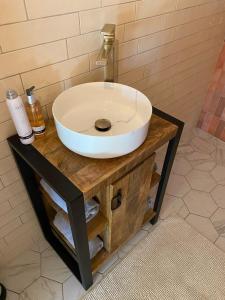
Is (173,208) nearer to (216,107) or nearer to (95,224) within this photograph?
(95,224)

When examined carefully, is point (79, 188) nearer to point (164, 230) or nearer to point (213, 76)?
point (164, 230)

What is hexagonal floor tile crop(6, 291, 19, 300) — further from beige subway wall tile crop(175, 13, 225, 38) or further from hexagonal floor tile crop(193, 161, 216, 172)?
beige subway wall tile crop(175, 13, 225, 38)

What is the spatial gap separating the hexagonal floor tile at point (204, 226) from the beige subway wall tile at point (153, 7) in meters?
1.22

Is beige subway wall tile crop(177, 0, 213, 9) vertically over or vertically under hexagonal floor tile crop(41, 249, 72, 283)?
over

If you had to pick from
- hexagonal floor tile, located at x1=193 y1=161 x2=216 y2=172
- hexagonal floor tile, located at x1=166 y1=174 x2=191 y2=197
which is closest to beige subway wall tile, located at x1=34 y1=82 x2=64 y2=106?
hexagonal floor tile, located at x1=166 y1=174 x2=191 y2=197

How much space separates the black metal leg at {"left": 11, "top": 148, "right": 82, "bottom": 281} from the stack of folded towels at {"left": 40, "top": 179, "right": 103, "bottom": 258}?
6 centimetres

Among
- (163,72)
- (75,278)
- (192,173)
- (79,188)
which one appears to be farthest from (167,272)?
(163,72)

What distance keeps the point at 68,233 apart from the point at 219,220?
102 centimetres

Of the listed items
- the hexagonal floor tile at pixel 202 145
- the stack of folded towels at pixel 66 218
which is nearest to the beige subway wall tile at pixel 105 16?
the stack of folded towels at pixel 66 218

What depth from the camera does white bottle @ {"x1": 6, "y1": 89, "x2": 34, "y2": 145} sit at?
74 centimetres

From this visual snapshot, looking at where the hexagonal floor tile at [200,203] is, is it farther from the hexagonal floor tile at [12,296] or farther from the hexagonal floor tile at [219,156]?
the hexagonal floor tile at [12,296]

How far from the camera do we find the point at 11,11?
69cm

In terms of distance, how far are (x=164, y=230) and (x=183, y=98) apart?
0.93 metres

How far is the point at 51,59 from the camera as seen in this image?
0.86 m
